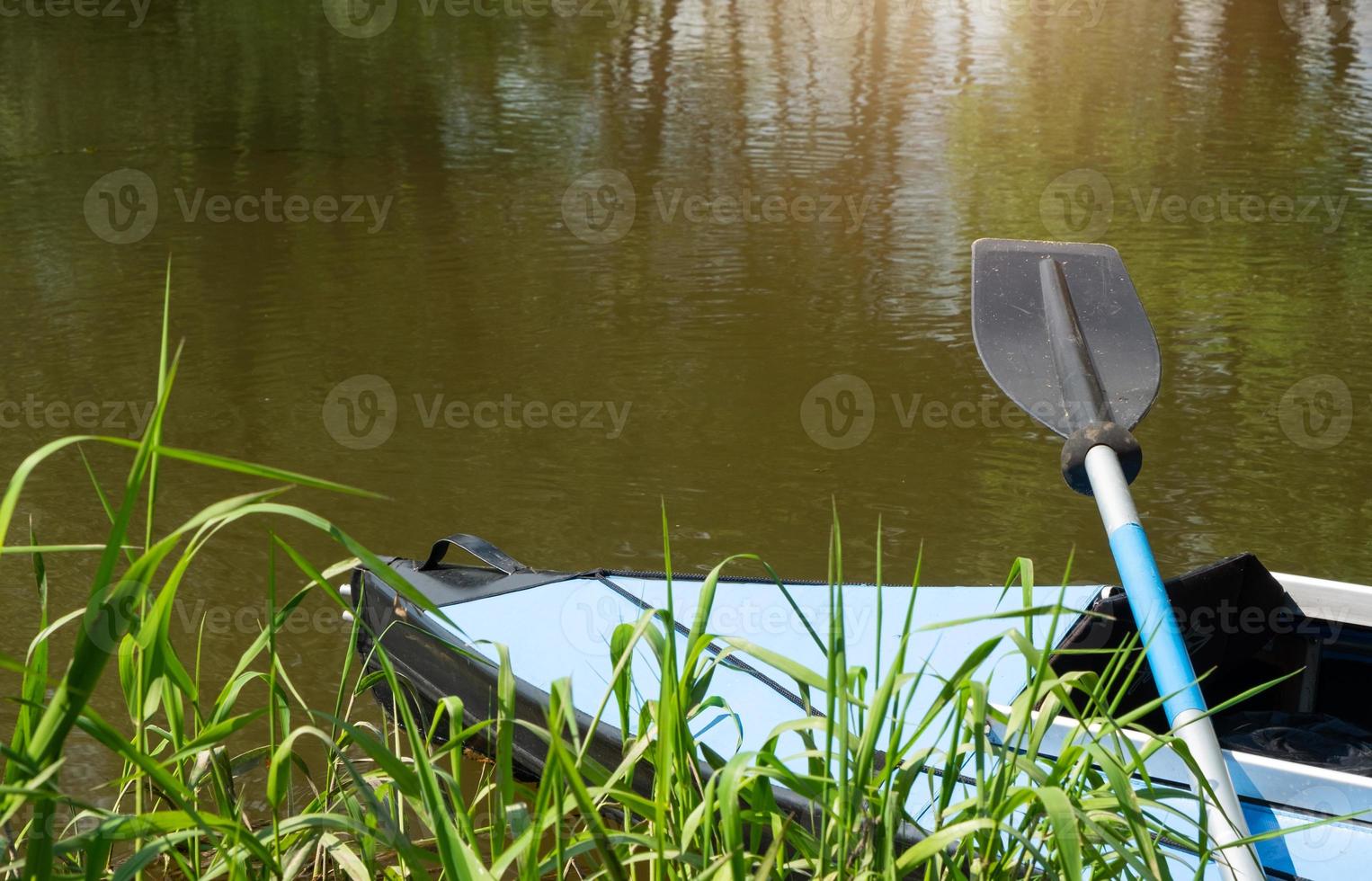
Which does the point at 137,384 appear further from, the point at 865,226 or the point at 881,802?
the point at 881,802

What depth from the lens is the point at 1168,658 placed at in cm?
166

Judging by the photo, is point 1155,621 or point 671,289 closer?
point 1155,621

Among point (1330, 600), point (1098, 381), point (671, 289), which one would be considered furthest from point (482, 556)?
point (671, 289)

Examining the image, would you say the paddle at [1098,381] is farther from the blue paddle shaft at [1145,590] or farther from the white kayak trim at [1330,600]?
the white kayak trim at [1330,600]

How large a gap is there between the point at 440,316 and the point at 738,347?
109cm

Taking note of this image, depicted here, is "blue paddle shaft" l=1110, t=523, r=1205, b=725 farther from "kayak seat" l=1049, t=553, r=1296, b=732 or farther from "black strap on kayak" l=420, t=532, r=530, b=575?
"black strap on kayak" l=420, t=532, r=530, b=575

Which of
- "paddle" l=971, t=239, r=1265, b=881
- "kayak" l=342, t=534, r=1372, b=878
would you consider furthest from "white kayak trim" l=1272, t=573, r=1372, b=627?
"paddle" l=971, t=239, r=1265, b=881

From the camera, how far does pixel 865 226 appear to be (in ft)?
18.0

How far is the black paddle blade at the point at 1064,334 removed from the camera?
2393mm

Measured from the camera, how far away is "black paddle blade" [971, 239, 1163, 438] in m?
2.39

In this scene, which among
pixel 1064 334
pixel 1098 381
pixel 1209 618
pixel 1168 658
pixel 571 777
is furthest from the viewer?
pixel 1064 334

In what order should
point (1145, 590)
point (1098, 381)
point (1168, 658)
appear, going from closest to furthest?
point (1168, 658) → point (1145, 590) → point (1098, 381)

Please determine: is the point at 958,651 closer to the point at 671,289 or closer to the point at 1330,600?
the point at 1330,600

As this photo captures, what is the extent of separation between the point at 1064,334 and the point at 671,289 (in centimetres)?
236
